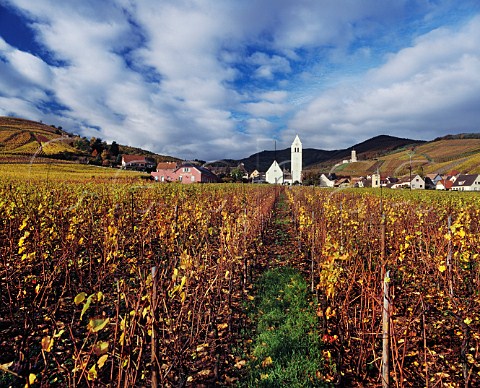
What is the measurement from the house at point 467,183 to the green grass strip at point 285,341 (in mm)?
75123

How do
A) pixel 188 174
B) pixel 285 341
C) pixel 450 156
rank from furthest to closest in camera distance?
pixel 450 156, pixel 188 174, pixel 285 341

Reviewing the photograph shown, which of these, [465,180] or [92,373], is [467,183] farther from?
[92,373]

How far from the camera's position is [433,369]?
3.17 meters

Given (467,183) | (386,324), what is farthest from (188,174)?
(467,183)

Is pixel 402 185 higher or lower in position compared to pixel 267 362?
higher

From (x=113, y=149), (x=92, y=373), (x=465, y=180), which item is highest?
(x=113, y=149)

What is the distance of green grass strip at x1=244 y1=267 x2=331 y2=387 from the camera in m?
3.14

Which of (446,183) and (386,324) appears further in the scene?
(446,183)

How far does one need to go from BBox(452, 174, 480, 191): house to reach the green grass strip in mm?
75123

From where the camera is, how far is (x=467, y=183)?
221ft

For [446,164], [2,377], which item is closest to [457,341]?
[2,377]

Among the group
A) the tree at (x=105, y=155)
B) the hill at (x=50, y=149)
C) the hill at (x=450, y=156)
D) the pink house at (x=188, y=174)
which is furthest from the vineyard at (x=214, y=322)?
the hill at (x=450, y=156)

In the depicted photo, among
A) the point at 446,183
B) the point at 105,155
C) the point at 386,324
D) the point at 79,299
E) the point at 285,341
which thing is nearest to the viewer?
the point at 79,299

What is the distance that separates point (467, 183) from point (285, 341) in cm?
8351
